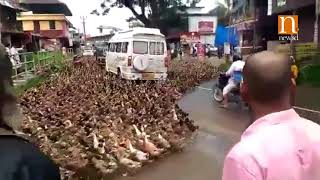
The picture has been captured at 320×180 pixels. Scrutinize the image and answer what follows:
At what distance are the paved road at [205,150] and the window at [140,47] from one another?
7026 millimetres

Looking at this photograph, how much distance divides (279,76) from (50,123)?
6858 mm

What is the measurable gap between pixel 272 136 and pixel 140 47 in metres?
19.6

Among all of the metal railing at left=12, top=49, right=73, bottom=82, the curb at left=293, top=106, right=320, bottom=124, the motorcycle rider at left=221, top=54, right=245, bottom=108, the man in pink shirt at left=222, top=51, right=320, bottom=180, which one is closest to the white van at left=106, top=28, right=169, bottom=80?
the metal railing at left=12, top=49, right=73, bottom=82

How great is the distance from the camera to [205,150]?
8.90 metres

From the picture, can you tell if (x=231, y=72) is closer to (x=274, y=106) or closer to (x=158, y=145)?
(x=158, y=145)

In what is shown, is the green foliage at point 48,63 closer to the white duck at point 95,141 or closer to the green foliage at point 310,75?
the green foliage at point 310,75

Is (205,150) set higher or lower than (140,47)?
lower

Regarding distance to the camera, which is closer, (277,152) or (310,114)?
(277,152)

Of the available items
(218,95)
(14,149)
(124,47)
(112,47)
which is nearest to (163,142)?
(14,149)

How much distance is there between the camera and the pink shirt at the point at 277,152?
1954 mm

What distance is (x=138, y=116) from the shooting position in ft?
31.2

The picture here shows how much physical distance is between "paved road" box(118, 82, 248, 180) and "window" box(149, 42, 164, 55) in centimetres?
707

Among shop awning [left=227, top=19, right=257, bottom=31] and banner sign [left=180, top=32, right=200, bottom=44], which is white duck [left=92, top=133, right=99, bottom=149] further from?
banner sign [left=180, top=32, right=200, bottom=44]

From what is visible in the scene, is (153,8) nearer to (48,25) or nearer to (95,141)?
(48,25)
